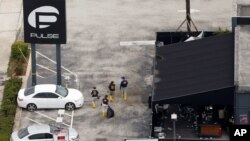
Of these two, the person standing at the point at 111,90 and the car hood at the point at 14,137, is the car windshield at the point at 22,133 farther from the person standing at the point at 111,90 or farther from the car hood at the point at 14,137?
the person standing at the point at 111,90

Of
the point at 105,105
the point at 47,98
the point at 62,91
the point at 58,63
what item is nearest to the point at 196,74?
the point at 105,105

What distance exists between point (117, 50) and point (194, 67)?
10.1 meters

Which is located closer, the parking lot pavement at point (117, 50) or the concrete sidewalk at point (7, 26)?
the parking lot pavement at point (117, 50)

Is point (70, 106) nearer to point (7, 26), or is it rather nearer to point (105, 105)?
point (105, 105)

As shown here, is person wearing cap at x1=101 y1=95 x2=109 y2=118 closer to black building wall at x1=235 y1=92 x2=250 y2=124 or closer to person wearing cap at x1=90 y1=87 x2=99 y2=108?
person wearing cap at x1=90 y1=87 x2=99 y2=108

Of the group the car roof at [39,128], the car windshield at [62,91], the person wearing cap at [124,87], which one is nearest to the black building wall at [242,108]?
the person wearing cap at [124,87]

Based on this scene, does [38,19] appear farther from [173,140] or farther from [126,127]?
[173,140]

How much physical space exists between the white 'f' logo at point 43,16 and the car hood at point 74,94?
168 inches

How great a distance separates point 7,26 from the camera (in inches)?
2235

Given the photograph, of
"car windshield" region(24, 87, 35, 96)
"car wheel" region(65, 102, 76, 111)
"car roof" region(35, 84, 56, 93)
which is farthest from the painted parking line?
"car windshield" region(24, 87, 35, 96)

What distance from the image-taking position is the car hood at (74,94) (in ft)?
148

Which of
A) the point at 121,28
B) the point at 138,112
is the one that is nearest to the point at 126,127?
the point at 138,112

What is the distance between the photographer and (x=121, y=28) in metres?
56.0

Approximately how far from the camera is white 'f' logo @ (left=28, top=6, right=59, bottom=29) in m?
44.3
